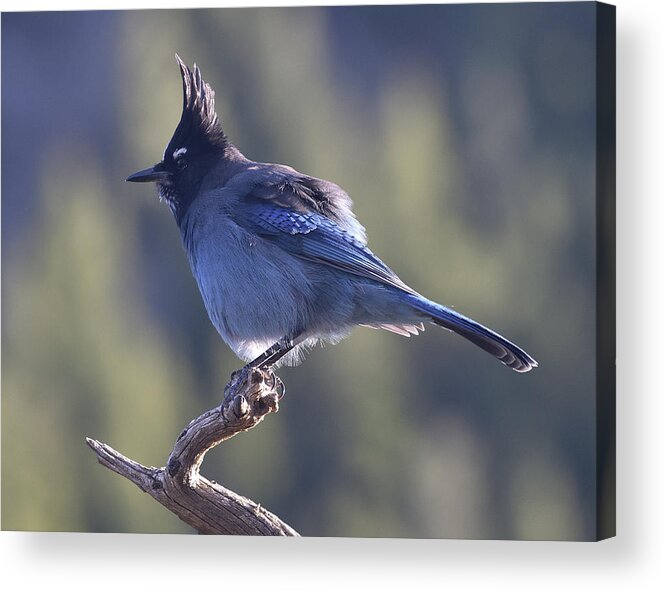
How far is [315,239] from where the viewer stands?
4824 millimetres

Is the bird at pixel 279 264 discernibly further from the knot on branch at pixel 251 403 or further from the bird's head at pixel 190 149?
the knot on branch at pixel 251 403

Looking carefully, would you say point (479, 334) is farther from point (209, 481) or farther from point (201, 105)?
point (201, 105)

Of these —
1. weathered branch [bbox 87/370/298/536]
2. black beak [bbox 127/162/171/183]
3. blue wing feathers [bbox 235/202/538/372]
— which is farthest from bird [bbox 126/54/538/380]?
weathered branch [bbox 87/370/298/536]

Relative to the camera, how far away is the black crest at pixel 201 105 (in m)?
5.05

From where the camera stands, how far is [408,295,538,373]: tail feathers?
4.71m

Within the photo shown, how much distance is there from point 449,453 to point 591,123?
1492mm

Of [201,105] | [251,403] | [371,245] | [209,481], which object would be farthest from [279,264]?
[209,481]

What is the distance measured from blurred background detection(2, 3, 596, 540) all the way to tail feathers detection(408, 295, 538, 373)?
0.21 ft

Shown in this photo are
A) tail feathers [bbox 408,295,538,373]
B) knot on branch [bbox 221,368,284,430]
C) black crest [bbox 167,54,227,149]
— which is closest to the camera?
knot on branch [bbox 221,368,284,430]

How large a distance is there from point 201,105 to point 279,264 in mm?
835

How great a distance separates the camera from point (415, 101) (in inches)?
195

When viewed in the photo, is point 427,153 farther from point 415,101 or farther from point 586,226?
point 586,226

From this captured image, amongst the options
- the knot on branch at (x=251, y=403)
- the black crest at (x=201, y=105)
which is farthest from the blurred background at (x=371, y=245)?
the knot on branch at (x=251, y=403)

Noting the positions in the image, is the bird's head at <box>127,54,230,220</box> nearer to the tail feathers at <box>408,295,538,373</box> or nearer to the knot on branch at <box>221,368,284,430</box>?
the knot on branch at <box>221,368,284,430</box>
